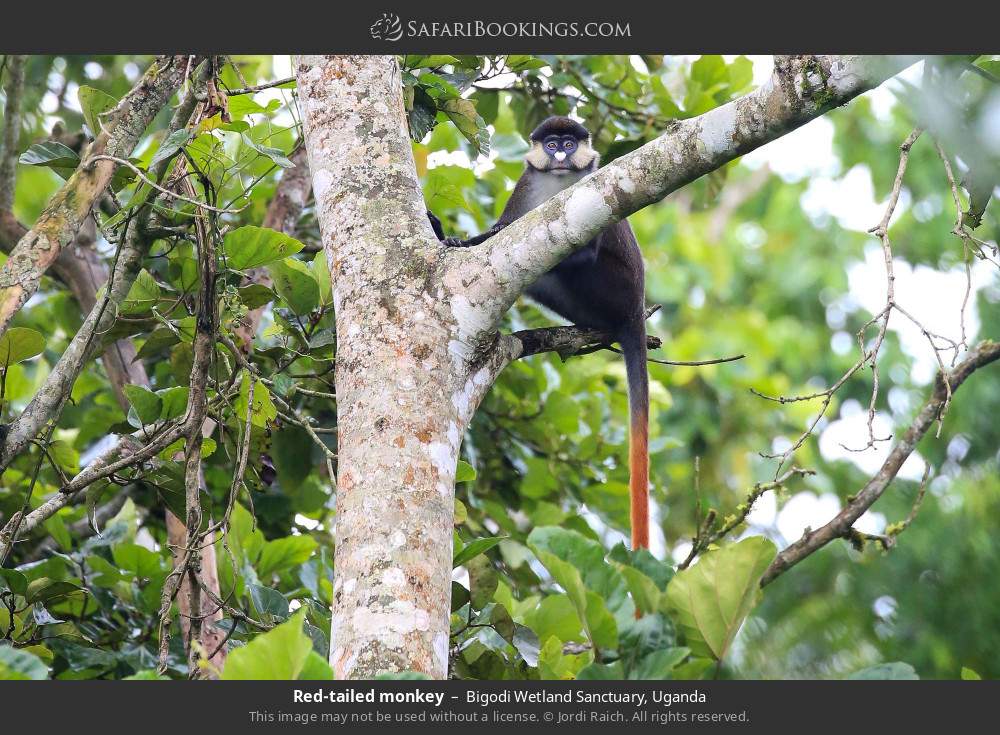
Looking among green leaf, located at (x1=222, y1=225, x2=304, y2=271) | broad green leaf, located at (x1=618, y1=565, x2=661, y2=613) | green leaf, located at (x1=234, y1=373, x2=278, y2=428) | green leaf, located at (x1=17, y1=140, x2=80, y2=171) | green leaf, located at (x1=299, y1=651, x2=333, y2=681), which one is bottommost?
green leaf, located at (x1=299, y1=651, x2=333, y2=681)

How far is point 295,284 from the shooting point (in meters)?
2.39

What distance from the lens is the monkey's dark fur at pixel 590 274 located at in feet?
10.7

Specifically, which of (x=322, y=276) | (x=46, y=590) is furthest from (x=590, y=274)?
(x=46, y=590)

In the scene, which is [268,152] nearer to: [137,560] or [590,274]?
[137,560]

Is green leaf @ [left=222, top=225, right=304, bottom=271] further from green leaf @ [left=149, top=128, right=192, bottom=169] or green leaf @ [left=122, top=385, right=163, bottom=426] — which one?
green leaf @ [left=122, top=385, right=163, bottom=426]

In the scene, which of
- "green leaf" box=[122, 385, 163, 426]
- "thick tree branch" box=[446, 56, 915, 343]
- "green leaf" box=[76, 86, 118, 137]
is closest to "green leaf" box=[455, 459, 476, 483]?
"thick tree branch" box=[446, 56, 915, 343]

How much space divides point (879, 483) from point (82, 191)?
1.94m

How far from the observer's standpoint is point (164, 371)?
10.7 feet

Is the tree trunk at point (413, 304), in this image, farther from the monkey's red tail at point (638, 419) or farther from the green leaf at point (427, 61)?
the monkey's red tail at point (638, 419)

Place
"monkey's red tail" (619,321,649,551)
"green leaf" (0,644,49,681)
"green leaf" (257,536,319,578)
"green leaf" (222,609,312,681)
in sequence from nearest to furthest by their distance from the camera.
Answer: "green leaf" (222,609,312,681)
"green leaf" (0,644,49,681)
"green leaf" (257,536,319,578)
"monkey's red tail" (619,321,649,551)

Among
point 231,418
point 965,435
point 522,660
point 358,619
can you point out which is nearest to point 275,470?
point 231,418

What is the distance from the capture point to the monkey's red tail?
2.87 meters
